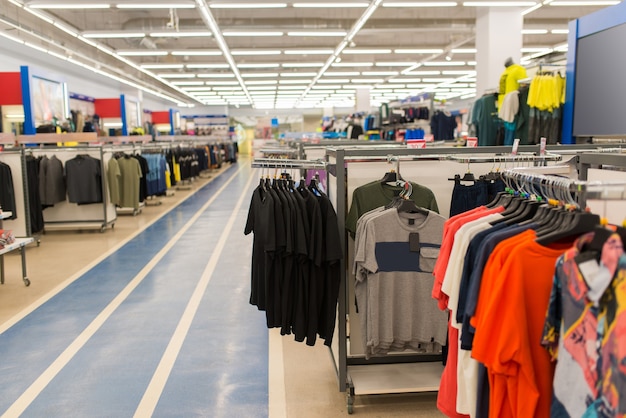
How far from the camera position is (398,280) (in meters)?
3.19

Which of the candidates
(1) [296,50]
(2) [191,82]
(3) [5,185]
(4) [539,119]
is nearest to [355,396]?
(4) [539,119]

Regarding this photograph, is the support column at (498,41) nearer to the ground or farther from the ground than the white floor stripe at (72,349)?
farther from the ground

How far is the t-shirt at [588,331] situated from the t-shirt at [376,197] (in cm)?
170

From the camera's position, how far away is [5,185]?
7898 mm

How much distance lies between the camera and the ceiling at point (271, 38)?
1230 cm

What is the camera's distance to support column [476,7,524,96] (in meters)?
11.1

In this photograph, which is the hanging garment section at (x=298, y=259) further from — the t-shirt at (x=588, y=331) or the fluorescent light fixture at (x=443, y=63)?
the fluorescent light fixture at (x=443, y=63)

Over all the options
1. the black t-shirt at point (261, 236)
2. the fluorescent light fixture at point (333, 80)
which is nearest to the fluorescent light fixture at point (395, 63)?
the fluorescent light fixture at point (333, 80)

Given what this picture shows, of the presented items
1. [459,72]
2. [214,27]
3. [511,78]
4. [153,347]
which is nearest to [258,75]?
[459,72]

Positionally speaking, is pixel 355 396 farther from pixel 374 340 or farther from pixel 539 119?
pixel 539 119

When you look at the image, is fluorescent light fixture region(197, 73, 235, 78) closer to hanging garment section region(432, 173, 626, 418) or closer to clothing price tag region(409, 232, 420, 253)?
clothing price tag region(409, 232, 420, 253)

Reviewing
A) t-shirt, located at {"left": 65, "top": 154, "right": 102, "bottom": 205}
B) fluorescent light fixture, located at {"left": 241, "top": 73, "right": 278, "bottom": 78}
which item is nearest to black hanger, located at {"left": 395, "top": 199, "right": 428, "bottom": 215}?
t-shirt, located at {"left": 65, "top": 154, "right": 102, "bottom": 205}

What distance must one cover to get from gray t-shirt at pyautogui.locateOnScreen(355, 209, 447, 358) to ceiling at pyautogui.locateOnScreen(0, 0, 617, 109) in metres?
8.08

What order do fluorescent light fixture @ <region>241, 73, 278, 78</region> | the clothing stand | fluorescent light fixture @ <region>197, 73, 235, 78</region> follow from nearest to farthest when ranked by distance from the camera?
the clothing stand, fluorescent light fixture @ <region>197, 73, 235, 78</region>, fluorescent light fixture @ <region>241, 73, 278, 78</region>
